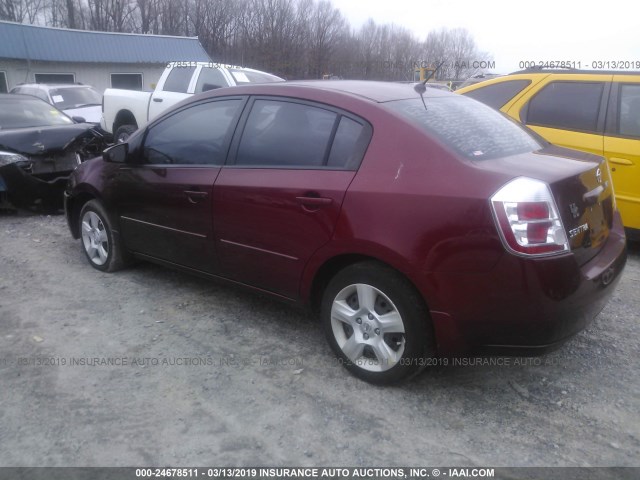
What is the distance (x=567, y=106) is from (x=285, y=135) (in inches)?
130

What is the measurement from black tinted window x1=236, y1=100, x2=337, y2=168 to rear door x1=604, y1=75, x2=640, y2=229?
3084 mm

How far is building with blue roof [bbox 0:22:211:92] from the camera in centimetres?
2331

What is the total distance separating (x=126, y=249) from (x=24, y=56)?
2301cm

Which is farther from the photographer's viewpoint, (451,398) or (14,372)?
(14,372)

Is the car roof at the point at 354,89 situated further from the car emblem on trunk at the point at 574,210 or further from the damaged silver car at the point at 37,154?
the damaged silver car at the point at 37,154

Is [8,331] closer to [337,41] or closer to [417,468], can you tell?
[417,468]

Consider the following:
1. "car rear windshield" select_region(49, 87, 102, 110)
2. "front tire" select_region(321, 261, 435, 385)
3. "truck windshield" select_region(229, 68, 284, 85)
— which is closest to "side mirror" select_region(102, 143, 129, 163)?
"front tire" select_region(321, 261, 435, 385)

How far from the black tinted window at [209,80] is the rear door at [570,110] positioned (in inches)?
205

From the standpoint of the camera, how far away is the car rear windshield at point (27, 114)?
7.28m

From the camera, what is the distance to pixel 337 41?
48.2 metres

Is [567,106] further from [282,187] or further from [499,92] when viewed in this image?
[282,187]

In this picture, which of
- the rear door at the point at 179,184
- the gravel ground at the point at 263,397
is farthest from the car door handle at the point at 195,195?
the gravel ground at the point at 263,397

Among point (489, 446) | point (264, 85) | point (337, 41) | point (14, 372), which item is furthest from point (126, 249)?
point (337, 41)

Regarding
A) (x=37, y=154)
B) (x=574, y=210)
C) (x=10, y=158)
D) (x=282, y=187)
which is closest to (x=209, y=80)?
(x=37, y=154)
